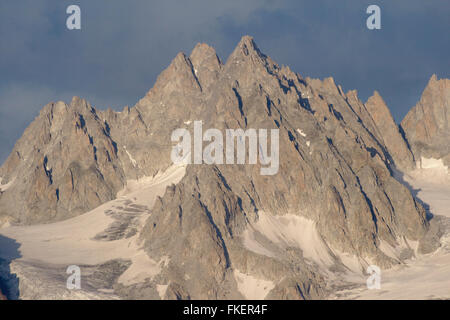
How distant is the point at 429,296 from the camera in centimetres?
18612
